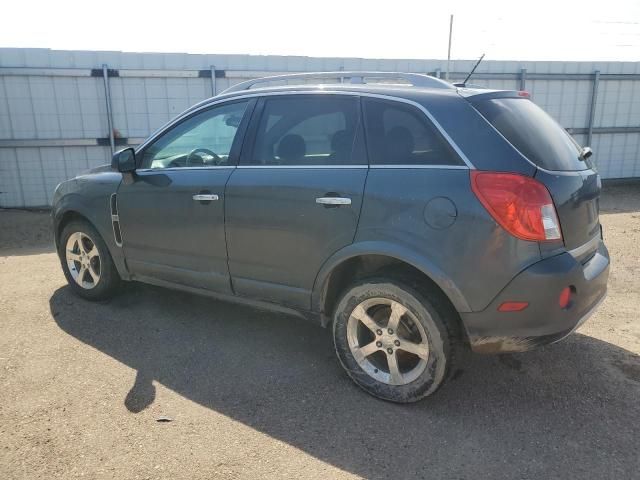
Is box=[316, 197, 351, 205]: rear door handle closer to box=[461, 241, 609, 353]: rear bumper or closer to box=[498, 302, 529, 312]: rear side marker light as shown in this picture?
box=[461, 241, 609, 353]: rear bumper

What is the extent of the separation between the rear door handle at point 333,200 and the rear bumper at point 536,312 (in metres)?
0.92

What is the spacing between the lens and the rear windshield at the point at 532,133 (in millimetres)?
2885

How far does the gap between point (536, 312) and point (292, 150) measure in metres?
1.80

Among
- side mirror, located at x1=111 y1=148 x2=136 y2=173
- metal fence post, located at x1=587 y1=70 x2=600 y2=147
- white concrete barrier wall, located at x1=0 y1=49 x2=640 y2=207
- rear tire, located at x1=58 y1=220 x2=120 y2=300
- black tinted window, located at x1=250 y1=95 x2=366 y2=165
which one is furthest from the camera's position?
metal fence post, located at x1=587 y1=70 x2=600 y2=147

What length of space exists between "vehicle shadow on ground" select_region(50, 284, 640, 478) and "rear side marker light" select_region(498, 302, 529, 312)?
0.68 meters

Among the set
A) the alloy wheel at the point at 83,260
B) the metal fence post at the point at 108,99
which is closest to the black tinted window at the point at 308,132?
the alloy wheel at the point at 83,260

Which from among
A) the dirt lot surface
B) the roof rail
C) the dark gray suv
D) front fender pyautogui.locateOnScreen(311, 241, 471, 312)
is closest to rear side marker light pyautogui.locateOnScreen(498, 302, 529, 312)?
the dark gray suv

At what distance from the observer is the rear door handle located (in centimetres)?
313

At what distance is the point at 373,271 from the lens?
3.24 metres

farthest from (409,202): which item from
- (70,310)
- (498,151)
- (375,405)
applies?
(70,310)

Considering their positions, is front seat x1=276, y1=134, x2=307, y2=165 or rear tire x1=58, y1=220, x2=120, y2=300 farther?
rear tire x1=58, y1=220, x2=120, y2=300

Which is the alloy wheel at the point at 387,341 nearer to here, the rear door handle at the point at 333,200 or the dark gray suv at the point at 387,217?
the dark gray suv at the point at 387,217

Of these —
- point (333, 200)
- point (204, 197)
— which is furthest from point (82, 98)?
point (333, 200)

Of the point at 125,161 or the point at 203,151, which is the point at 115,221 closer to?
the point at 125,161
